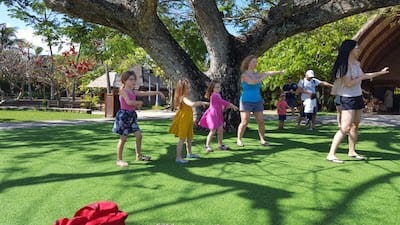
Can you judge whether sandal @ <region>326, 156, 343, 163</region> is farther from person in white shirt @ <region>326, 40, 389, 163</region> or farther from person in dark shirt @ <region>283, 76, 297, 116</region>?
person in dark shirt @ <region>283, 76, 297, 116</region>

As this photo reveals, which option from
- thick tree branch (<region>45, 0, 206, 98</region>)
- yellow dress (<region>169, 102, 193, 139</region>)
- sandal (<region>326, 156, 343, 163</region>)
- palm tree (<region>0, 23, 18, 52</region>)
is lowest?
sandal (<region>326, 156, 343, 163</region>)

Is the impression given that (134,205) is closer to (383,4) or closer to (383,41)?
(383,4)

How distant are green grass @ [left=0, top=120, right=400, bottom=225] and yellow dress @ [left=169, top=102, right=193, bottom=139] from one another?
18.3 inches

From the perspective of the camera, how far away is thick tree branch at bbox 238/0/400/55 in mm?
9227

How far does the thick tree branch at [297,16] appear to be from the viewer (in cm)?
923

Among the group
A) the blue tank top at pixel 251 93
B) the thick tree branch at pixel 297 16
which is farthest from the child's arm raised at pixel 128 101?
the thick tree branch at pixel 297 16

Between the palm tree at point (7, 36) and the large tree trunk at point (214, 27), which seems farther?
the palm tree at point (7, 36)

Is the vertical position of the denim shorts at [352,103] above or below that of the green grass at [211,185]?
above

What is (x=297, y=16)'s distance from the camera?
33.0 feet

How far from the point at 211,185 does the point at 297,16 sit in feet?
21.0

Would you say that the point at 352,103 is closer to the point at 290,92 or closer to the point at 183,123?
the point at 183,123

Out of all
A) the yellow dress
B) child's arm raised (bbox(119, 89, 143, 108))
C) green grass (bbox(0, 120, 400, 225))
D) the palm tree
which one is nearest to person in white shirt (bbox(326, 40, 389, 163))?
green grass (bbox(0, 120, 400, 225))

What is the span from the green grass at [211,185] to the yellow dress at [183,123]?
0.46m

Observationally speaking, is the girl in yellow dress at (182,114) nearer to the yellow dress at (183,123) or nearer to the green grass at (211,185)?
the yellow dress at (183,123)
